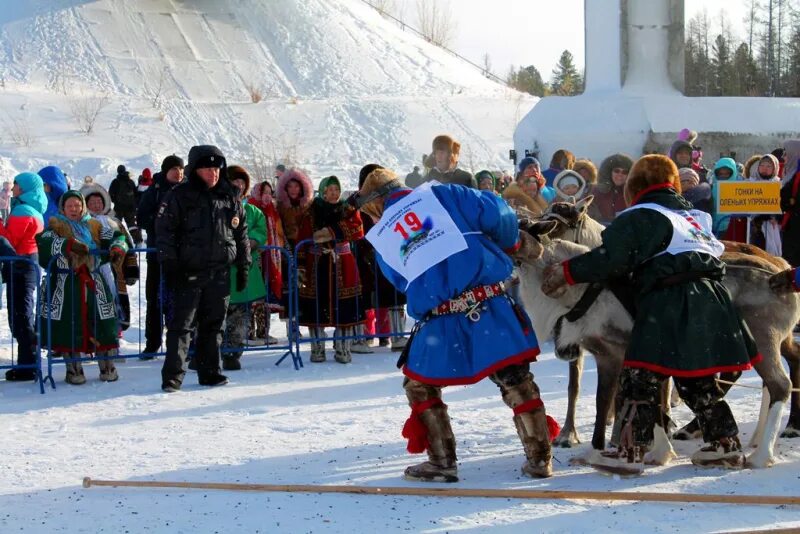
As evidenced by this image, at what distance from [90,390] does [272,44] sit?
127 feet

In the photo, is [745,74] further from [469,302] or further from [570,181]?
[469,302]

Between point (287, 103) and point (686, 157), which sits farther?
point (287, 103)

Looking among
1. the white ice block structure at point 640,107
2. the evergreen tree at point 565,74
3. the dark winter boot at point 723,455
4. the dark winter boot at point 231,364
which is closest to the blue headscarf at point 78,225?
the dark winter boot at point 231,364

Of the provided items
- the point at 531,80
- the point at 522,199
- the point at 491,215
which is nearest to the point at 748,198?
the point at 522,199

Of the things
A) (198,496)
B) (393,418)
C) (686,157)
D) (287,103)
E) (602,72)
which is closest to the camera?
(198,496)

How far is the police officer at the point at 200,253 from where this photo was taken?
29.6 feet

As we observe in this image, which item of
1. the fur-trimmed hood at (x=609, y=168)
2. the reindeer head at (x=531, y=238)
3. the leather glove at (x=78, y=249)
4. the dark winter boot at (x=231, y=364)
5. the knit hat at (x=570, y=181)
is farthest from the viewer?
the fur-trimmed hood at (x=609, y=168)

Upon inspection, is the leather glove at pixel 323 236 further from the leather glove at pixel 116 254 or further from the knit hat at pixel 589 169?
the knit hat at pixel 589 169

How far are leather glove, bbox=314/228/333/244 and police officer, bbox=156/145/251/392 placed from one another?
122 cm

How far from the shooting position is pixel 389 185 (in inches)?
251

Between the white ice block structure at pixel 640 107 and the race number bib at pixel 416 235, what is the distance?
16.5m

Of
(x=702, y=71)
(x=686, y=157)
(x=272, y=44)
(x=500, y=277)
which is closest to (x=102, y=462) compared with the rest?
(x=500, y=277)

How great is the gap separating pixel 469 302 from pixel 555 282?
1.87 feet

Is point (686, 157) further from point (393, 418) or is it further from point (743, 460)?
point (743, 460)
